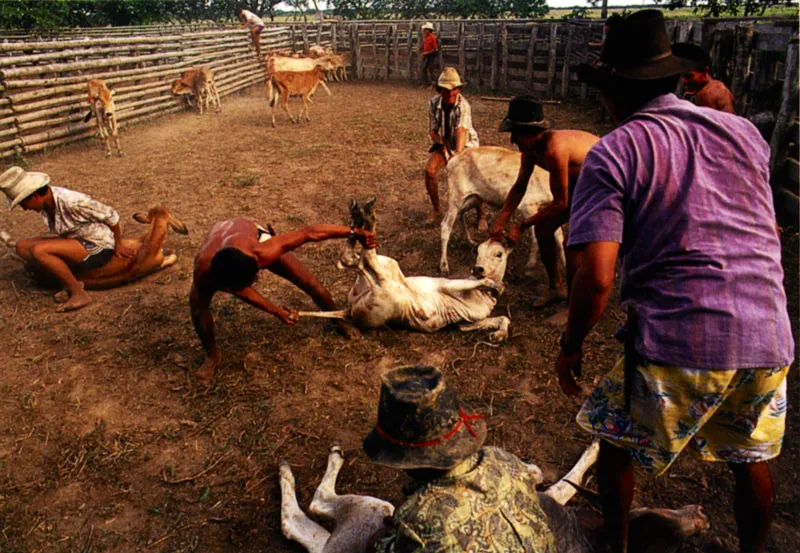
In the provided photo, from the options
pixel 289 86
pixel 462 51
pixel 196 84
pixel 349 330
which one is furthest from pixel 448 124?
pixel 462 51

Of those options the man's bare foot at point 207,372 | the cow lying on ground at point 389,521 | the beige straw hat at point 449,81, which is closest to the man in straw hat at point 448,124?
the beige straw hat at point 449,81

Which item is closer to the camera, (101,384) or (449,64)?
(101,384)

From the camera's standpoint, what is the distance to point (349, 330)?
187 inches

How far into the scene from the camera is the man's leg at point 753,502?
222 cm

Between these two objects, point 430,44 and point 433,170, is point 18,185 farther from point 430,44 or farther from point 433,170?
point 430,44

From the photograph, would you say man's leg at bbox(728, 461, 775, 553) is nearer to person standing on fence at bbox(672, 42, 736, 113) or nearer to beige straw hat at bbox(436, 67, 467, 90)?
person standing on fence at bbox(672, 42, 736, 113)

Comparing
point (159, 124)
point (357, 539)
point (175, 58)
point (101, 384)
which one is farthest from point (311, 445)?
point (175, 58)

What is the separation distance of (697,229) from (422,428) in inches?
47.7

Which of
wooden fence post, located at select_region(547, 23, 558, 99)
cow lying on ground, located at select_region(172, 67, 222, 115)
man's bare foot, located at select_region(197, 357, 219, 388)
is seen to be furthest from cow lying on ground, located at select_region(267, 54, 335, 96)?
man's bare foot, located at select_region(197, 357, 219, 388)

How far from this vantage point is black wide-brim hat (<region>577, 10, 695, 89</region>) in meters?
2.10

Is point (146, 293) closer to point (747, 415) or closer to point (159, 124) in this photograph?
point (747, 415)

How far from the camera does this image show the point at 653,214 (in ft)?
6.64

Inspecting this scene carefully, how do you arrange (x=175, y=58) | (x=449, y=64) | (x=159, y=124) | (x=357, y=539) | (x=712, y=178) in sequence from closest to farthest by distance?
(x=712, y=178) < (x=357, y=539) < (x=159, y=124) < (x=175, y=58) < (x=449, y=64)

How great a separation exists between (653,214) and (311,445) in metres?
2.65
